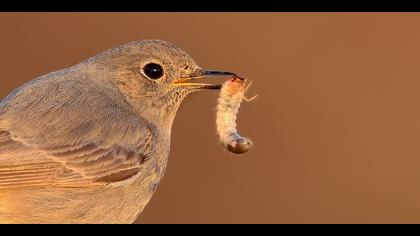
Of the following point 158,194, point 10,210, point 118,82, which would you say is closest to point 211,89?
point 118,82

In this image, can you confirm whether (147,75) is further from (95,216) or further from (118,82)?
(95,216)

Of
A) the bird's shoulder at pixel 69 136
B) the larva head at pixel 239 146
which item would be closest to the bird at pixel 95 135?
the bird's shoulder at pixel 69 136

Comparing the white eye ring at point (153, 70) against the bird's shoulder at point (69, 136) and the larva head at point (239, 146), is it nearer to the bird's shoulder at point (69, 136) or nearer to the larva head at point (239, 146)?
the bird's shoulder at point (69, 136)

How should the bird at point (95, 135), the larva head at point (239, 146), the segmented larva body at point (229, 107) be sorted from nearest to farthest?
the bird at point (95, 135)
the larva head at point (239, 146)
the segmented larva body at point (229, 107)

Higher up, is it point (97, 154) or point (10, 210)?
point (97, 154)

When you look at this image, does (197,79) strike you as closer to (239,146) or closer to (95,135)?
(239,146)

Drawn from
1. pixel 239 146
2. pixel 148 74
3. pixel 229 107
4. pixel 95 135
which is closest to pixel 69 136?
pixel 95 135

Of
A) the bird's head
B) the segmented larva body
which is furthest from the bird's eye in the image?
the segmented larva body

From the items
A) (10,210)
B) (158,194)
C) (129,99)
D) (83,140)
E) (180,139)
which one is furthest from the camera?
(180,139)
